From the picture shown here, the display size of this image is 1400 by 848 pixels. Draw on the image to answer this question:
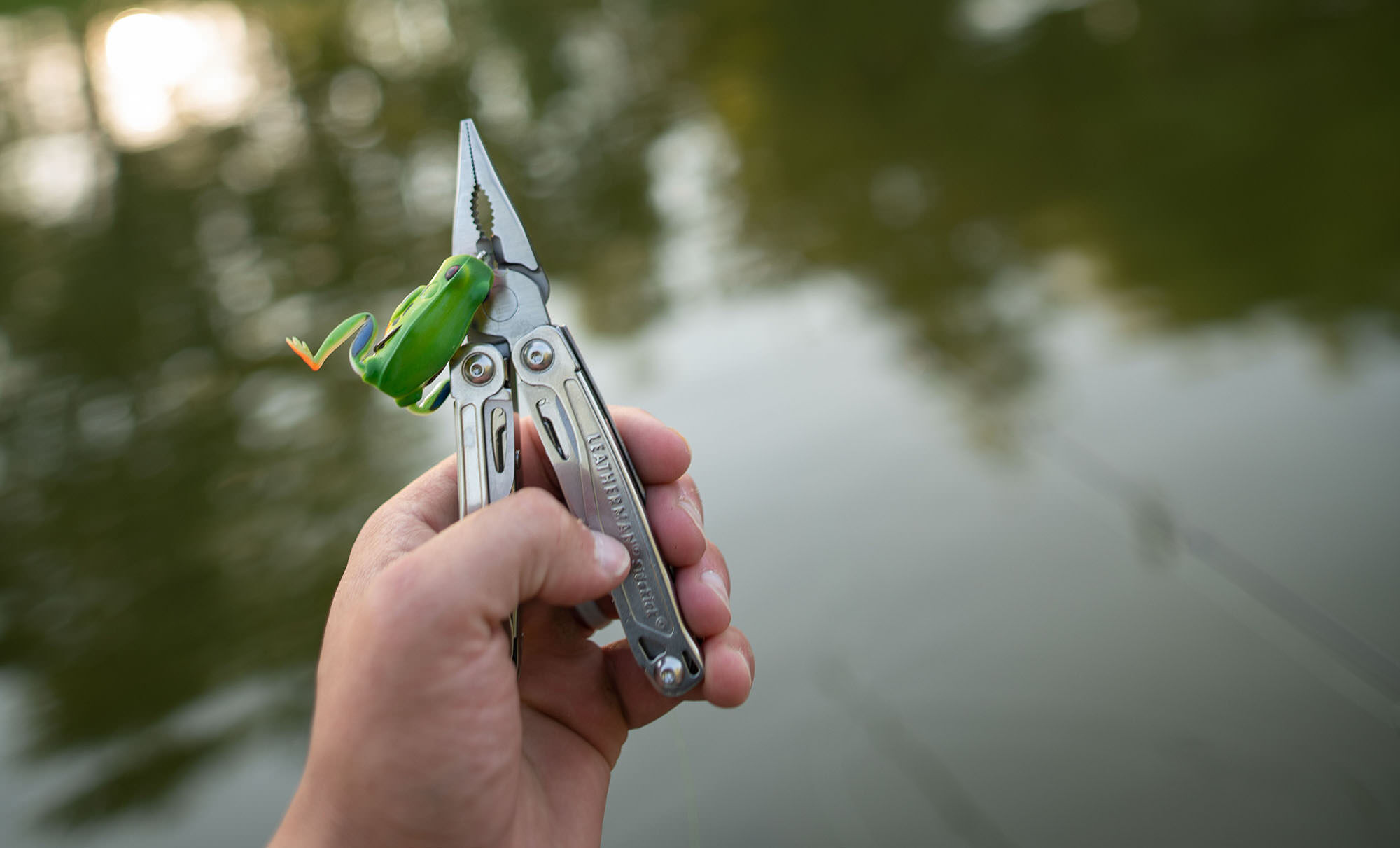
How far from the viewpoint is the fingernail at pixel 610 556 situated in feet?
2.84

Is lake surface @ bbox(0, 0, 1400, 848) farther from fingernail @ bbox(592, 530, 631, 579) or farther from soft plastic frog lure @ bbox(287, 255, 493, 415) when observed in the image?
soft plastic frog lure @ bbox(287, 255, 493, 415)

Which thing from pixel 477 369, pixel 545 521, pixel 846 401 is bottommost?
pixel 545 521

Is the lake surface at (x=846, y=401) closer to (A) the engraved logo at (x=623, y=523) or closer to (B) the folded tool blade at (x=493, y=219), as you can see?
(A) the engraved logo at (x=623, y=523)

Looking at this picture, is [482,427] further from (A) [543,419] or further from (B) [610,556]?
(B) [610,556]

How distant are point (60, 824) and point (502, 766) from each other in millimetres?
806

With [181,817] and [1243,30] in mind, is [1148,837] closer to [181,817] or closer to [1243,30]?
[181,817]

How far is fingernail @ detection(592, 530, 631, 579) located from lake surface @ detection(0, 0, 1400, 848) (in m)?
0.40

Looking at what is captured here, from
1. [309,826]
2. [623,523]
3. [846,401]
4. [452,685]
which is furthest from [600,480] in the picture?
[846,401]

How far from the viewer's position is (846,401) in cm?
183

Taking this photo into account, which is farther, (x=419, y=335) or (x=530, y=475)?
(x=530, y=475)

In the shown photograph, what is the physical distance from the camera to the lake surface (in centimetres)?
114

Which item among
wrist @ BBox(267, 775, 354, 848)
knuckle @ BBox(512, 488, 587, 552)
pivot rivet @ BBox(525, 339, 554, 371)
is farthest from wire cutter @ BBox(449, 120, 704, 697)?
wrist @ BBox(267, 775, 354, 848)

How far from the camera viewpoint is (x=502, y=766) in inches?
31.0

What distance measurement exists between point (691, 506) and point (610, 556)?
150 mm
